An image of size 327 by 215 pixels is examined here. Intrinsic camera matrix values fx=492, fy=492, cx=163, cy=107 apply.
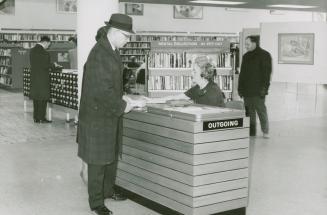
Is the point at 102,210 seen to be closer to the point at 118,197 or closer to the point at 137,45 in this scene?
the point at 118,197

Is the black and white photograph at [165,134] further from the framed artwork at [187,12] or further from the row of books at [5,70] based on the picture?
the framed artwork at [187,12]

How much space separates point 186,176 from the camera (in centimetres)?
379

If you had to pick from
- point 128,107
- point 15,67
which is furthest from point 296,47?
point 15,67

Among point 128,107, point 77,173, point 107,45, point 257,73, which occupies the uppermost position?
point 107,45

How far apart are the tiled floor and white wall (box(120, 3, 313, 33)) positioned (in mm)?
13609

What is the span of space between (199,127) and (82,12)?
4.01 m

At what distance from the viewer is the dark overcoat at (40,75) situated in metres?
9.36

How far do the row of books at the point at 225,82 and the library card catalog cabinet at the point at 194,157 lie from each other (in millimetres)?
4672

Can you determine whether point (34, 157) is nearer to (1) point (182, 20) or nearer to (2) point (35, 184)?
(2) point (35, 184)

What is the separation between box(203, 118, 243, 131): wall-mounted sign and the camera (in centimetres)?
375

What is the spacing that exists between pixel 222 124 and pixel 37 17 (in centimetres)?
1726

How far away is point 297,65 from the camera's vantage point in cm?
1138

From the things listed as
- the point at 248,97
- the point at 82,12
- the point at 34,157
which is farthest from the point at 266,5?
the point at 34,157

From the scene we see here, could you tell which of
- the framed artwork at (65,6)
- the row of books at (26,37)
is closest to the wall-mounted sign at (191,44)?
the row of books at (26,37)
